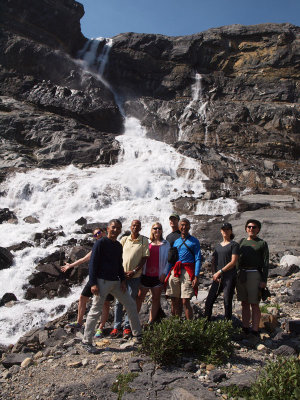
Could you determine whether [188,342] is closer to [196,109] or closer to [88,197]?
[88,197]

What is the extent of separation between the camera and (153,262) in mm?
6305

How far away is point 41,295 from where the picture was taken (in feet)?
35.9

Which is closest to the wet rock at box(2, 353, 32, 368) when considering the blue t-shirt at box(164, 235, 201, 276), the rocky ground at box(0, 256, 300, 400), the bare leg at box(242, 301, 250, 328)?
the rocky ground at box(0, 256, 300, 400)

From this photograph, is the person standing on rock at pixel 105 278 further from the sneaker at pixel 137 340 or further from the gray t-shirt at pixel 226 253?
the gray t-shirt at pixel 226 253

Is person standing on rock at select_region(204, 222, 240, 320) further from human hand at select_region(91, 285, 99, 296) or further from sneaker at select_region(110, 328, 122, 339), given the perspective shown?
human hand at select_region(91, 285, 99, 296)

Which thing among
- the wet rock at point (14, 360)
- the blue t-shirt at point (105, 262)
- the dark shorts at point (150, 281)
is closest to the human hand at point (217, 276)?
the dark shorts at point (150, 281)

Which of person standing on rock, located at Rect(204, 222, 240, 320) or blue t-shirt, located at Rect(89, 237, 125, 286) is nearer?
blue t-shirt, located at Rect(89, 237, 125, 286)

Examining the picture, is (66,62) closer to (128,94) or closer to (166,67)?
(128,94)

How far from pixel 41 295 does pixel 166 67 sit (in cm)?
4720

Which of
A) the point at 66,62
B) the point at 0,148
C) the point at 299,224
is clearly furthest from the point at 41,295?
the point at 66,62

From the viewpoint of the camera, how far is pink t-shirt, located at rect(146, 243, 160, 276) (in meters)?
6.29

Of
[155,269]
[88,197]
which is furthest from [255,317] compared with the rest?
[88,197]

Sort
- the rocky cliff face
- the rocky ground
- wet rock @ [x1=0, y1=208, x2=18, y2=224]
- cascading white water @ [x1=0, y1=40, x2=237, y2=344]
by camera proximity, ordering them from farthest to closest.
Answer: the rocky cliff face → wet rock @ [x1=0, y1=208, x2=18, y2=224] → cascading white water @ [x1=0, y1=40, x2=237, y2=344] → the rocky ground

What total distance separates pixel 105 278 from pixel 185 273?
1.50 metres
